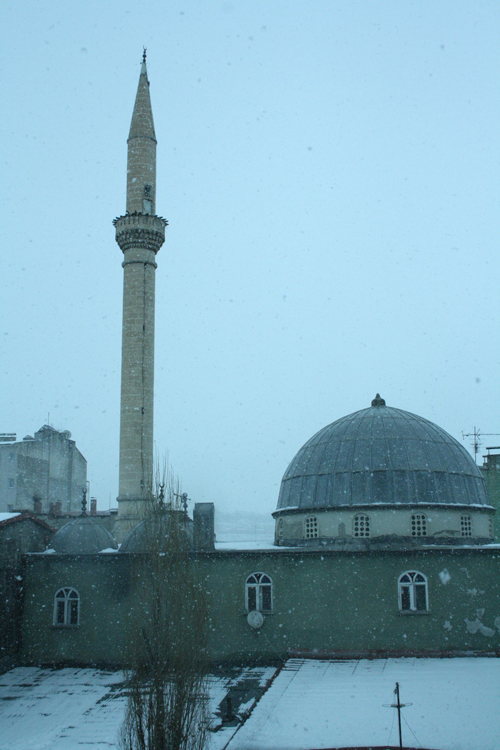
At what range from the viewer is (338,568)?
70.6ft

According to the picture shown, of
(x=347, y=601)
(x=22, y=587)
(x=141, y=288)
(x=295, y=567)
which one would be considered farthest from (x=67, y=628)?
(x=141, y=288)

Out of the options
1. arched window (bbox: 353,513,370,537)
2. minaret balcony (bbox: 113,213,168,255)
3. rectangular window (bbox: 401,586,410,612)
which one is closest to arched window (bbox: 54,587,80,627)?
arched window (bbox: 353,513,370,537)

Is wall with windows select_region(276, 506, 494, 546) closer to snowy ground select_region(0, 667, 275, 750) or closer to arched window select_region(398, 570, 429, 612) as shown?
arched window select_region(398, 570, 429, 612)

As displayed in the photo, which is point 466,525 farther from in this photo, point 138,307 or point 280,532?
point 138,307

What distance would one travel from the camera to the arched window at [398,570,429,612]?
2088cm

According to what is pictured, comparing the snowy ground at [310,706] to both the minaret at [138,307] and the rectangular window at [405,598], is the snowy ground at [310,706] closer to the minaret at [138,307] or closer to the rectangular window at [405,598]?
the rectangular window at [405,598]

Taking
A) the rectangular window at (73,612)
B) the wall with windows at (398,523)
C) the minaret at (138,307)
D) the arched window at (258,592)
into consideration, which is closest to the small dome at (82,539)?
the rectangular window at (73,612)

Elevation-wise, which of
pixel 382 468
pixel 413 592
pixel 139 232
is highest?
pixel 139 232

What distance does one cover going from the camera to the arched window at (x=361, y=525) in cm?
2389

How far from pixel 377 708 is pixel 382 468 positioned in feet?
33.5

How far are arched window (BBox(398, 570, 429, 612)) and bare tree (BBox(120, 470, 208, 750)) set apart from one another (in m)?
6.64

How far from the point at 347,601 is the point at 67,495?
35.8m

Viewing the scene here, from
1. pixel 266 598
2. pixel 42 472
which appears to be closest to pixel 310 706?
pixel 266 598

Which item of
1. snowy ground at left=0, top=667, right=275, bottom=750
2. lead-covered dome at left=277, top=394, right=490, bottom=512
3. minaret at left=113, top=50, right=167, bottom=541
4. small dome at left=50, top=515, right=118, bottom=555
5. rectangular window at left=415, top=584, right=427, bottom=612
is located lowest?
snowy ground at left=0, top=667, right=275, bottom=750
